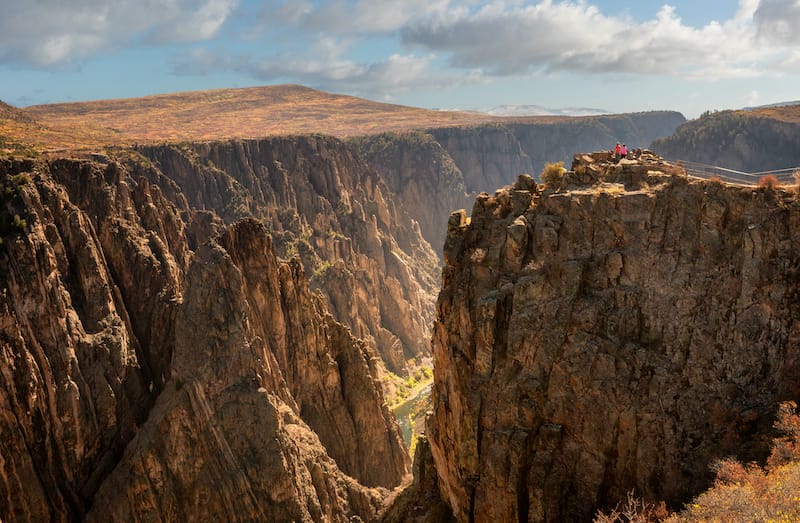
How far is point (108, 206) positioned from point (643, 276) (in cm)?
3875

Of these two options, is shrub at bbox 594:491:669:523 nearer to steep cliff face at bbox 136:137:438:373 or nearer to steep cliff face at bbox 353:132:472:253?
steep cliff face at bbox 136:137:438:373

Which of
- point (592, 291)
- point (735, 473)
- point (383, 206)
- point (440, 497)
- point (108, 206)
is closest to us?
point (735, 473)

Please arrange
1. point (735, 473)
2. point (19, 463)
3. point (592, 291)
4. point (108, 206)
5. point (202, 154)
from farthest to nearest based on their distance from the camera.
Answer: point (202, 154), point (108, 206), point (19, 463), point (592, 291), point (735, 473)

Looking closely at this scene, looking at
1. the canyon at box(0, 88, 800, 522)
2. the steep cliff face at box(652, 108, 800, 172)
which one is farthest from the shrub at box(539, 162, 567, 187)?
the steep cliff face at box(652, 108, 800, 172)

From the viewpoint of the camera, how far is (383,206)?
443ft

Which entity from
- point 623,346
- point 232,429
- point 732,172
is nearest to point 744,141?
point 732,172

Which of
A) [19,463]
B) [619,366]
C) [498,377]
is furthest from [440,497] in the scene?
[19,463]

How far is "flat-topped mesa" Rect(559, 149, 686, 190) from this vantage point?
93.4 ft

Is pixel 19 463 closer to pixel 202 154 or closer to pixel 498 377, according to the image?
pixel 498 377

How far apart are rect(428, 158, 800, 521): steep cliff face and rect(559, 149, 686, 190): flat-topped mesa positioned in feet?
0.42

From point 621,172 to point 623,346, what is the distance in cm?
809

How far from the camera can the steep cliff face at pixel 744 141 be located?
105 metres

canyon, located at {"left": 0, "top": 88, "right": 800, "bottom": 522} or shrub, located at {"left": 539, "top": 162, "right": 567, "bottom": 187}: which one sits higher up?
shrub, located at {"left": 539, "top": 162, "right": 567, "bottom": 187}

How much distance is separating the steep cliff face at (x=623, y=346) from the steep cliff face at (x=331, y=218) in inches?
2595
